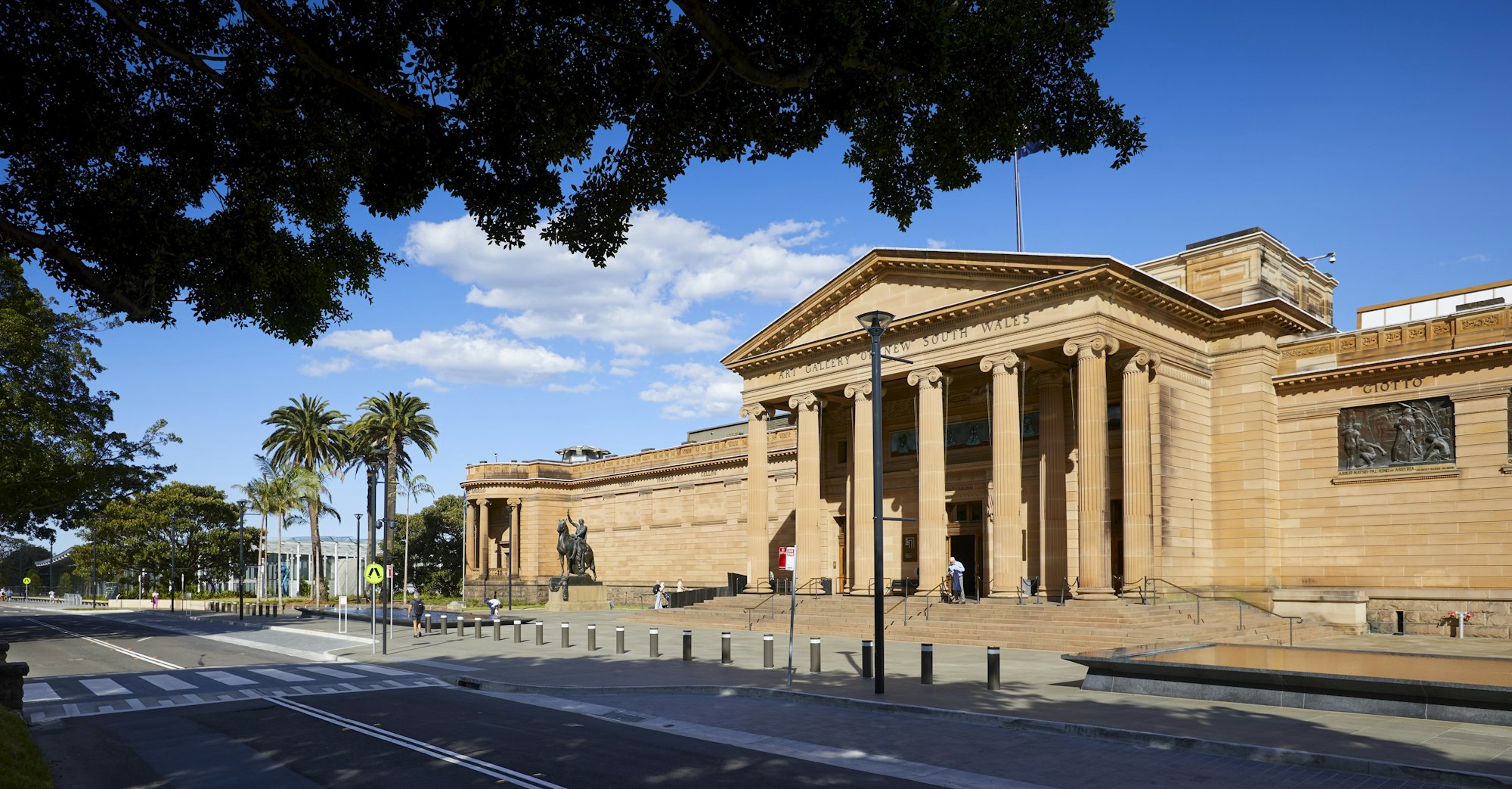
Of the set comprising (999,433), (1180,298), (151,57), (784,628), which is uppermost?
(1180,298)

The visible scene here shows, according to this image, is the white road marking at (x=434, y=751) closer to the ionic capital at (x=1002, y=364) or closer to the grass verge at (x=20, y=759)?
the grass verge at (x=20, y=759)

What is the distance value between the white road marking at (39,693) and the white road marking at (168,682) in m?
1.89

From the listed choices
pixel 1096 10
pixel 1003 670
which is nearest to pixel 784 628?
pixel 1003 670

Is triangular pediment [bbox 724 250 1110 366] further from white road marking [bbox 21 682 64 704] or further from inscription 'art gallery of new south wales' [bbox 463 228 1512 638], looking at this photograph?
white road marking [bbox 21 682 64 704]

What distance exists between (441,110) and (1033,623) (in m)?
25.4

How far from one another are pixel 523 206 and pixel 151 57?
3.49 metres

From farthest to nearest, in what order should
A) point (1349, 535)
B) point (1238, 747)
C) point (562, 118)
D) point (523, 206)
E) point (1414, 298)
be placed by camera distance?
point (1414, 298), point (1349, 535), point (1238, 747), point (523, 206), point (562, 118)

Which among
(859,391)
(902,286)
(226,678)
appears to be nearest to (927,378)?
(859,391)

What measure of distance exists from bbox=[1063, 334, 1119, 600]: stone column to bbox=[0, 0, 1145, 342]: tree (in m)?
24.4

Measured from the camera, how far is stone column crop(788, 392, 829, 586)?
4231cm

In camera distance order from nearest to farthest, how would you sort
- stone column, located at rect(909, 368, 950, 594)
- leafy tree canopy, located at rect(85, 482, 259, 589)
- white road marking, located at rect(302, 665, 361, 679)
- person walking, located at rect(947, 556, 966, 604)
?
white road marking, located at rect(302, 665, 361, 679), person walking, located at rect(947, 556, 966, 604), stone column, located at rect(909, 368, 950, 594), leafy tree canopy, located at rect(85, 482, 259, 589)

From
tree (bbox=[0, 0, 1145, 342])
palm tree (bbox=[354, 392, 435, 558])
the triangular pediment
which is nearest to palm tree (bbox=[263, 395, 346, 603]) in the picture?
palm tree (bbox=[354, 392, 435, 558])

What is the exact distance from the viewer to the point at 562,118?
27.7 feet

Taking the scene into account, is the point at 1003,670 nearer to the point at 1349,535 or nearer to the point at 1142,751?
the point at 1142,751
